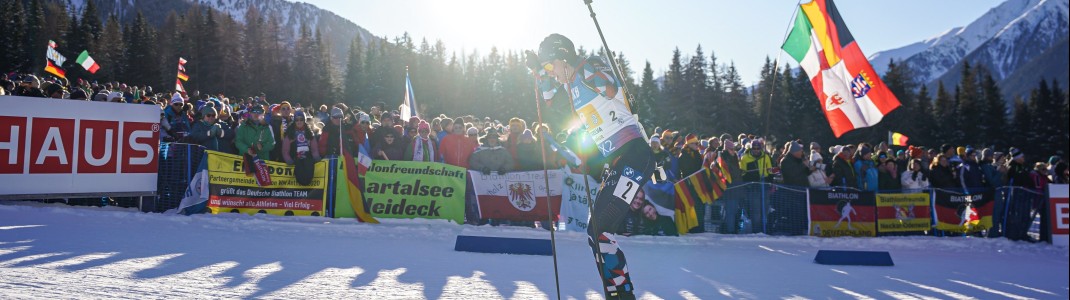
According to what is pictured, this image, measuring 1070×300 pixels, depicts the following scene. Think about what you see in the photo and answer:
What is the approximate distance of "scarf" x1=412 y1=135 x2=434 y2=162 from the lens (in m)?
11.4

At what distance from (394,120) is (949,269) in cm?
904

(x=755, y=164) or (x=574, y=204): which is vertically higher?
(x=755, y=164)

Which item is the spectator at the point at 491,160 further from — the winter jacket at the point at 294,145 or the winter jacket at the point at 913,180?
the winter jacket at the point at 913,180


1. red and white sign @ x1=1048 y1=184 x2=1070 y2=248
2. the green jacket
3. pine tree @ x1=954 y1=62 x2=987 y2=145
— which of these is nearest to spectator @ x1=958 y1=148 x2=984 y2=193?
red and white sign @ x1=1048 y1=184 x2=1070 y2=248

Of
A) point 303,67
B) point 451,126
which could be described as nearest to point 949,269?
point 451,126

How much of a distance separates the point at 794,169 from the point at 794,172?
5 cm

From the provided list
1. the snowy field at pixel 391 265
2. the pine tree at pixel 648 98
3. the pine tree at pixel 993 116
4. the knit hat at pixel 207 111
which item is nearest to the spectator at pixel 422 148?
the snowy field at pixel 391 265

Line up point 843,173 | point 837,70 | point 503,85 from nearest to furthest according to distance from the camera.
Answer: point 837,70 < point 843,173 < point 503,85

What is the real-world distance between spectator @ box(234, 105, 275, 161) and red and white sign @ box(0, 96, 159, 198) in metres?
1.21

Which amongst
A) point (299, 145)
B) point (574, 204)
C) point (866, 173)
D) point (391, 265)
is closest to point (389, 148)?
point (299, 145)

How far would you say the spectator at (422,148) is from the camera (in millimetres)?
11352

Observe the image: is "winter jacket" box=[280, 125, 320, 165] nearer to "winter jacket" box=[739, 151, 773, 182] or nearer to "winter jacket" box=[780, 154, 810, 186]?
"winter jacket" box=[739, 151, 773, 182]

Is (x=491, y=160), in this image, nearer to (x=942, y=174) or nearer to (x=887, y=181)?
(x=887, y=181)

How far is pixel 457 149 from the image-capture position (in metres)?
11.5
